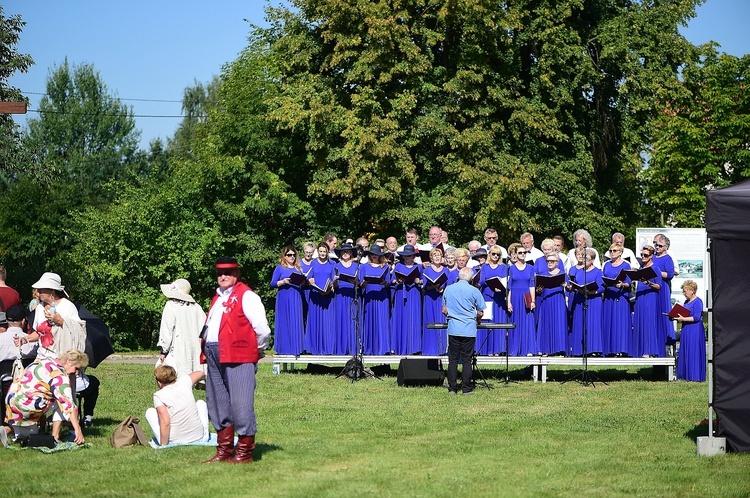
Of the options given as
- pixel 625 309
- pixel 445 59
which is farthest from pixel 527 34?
pixel 625 309

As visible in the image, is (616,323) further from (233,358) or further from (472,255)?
(233,358)

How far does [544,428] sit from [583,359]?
524 cm

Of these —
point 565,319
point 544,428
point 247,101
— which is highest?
point 247,101

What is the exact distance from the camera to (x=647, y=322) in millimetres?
18453

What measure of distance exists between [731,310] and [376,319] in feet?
29.8

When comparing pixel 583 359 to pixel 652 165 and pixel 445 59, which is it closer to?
pixel 445 59

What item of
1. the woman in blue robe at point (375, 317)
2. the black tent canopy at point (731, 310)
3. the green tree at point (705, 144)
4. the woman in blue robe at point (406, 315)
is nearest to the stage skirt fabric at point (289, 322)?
the woman in blue robe at point (375, 317)

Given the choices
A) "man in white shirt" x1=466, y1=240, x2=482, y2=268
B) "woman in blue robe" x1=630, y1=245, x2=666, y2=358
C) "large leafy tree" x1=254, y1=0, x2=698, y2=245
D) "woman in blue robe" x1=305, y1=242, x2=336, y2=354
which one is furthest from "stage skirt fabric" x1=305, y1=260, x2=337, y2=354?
"large leafy tree" x1=254, y1=0, x2=698, y2=245

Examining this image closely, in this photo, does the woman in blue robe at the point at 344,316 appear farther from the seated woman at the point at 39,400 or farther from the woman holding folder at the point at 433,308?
the seated woman at the point at 39,400

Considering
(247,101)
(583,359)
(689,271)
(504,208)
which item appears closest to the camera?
(583,359)

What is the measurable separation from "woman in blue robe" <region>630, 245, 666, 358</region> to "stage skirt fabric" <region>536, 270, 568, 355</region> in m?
1.23

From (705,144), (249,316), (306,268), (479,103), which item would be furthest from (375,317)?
(705,144)

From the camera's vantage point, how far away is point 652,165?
4131 cm

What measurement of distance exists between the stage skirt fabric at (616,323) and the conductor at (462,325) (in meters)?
3.06
